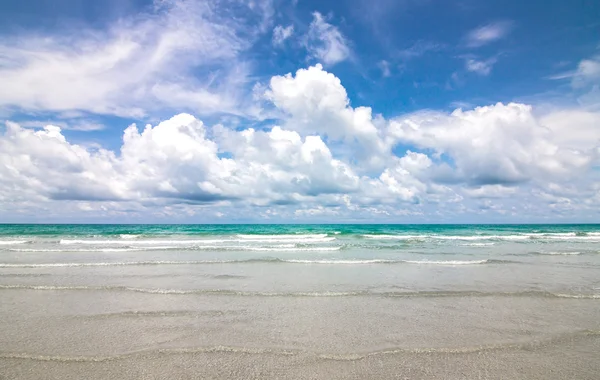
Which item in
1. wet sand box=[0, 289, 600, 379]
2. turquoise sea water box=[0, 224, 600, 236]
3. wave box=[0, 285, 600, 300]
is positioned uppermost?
turquoise sea water box=[0, 224, 600, 236]

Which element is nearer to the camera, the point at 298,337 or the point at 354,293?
the point at 298,337

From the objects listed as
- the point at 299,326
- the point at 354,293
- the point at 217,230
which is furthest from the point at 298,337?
the point at 217,230

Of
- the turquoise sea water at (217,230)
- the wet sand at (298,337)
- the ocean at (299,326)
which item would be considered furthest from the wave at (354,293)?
the turquoise sea water at (217,230)

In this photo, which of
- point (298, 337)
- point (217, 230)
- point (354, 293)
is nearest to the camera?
point (298, 337)

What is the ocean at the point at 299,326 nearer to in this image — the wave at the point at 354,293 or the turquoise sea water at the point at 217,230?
the wave at the point at 354,293

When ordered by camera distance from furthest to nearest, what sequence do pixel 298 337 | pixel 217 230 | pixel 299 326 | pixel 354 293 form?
pixel 217 230 < pixel 354 293 < pixel 299 326 < pixel 298 337

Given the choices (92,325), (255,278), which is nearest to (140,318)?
(92,325)

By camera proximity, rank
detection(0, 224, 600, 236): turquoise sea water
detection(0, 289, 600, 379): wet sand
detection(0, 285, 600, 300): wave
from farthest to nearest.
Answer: detection(0, 224, 600, 236): turquoise sea water, detection(0, 285, 600, 300): wave, detection(0, 289, 600, 379): wet sand

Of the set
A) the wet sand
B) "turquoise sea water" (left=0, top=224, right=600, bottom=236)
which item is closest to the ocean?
the wet sand

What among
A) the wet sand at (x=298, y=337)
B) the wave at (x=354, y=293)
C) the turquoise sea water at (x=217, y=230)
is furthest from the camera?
the turquoise sea water at (x=217, y=230)

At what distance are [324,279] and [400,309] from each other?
446cm

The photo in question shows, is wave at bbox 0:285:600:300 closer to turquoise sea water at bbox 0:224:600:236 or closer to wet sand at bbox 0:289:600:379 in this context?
wet sand at bbox 0:289:600:379

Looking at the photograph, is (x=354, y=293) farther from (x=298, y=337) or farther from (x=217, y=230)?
(x=217, y=230)

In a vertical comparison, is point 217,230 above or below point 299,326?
above
